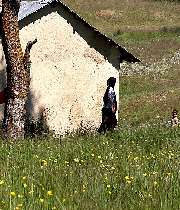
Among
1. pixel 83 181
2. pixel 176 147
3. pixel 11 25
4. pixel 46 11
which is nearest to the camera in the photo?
pixel 83 181

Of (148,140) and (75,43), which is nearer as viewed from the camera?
(148,140)

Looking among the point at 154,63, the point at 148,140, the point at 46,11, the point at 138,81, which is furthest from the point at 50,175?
the point at 154,63

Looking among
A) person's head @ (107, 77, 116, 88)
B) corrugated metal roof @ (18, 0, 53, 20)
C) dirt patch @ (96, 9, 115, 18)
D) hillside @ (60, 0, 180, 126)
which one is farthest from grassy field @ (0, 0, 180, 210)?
dirt patch @ (96, 9, 115, 18)

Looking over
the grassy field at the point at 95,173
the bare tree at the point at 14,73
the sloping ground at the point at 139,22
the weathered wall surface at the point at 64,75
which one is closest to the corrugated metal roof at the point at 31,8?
the weathered wall surface at the point at 64,75

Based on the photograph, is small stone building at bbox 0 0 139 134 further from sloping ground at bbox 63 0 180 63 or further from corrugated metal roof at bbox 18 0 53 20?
sloping ground at bbox 63 0 180 63

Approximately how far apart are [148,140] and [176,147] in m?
1.73

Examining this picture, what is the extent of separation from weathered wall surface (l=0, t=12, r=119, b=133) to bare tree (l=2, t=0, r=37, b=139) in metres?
7.50

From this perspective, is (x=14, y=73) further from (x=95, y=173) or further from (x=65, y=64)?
(x=95, y=173)

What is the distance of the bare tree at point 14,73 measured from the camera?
50.8 feet

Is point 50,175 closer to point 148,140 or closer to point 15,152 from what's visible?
point 15,152

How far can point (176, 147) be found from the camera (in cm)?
985

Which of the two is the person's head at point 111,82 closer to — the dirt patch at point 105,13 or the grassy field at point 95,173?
the grassy field at point 95,173

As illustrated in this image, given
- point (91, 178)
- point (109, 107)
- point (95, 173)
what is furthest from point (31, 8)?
point (91, 178)

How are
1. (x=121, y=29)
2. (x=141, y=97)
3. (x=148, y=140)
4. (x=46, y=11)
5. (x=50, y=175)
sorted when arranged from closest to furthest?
(x=50, y=175)
(x=148, y=140)
(x=46, y=11)
(x=141, y=97)
(x=121, y=29)
